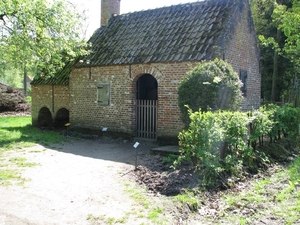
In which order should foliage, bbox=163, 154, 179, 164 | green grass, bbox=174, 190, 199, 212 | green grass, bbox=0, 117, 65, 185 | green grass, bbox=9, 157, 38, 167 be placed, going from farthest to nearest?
1. green grass, bbox=9, 157, 38, 167
2. foliage, bbox=163, 154, 179, 164
3. green grass, bbox=0, 117, 65, 185
4. green grass, bbox=174, 190, 199, 212

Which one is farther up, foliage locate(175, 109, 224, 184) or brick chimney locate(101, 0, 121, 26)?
brick chimney locate(101, 0, 121, 26)

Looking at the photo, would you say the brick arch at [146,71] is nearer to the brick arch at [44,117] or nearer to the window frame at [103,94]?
the window frame at [103,94]

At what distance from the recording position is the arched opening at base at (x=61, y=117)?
1653 cm

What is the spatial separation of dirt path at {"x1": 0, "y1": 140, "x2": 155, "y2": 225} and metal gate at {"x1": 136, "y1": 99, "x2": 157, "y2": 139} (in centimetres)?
242

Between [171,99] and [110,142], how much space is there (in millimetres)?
3322

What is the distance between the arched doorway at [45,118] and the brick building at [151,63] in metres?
1.73

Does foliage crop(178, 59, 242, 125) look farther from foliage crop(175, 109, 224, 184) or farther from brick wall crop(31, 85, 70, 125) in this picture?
brick wall crop(31, 85, 70, 125)

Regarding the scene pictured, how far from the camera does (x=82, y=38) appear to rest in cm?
1478

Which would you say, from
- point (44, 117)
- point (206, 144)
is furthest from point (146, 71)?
point (44, 117)

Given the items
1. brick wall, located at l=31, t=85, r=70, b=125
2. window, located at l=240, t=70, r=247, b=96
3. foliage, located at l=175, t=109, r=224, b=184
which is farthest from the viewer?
brick wall, located at l=31, t=85, r=70, b=125

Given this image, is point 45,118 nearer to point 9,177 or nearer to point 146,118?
point 146,118

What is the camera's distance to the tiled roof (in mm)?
11078

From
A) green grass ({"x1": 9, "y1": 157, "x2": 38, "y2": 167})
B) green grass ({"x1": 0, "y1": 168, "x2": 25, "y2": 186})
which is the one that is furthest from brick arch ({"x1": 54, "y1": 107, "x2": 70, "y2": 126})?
green grass ({"x1": 0, "y1": 168, "x2": 25, "y2": 186})

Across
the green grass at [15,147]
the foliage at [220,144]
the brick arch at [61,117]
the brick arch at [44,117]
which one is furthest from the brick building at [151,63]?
the foliage at [220,144]
